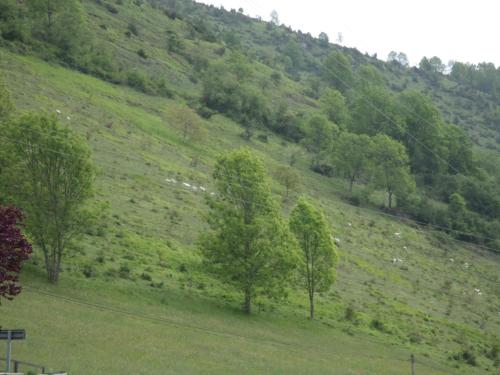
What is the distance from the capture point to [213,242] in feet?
155

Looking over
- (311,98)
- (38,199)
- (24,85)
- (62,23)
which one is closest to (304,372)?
(38,199)

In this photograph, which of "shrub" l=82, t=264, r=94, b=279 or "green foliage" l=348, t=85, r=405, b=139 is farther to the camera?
"green foliage" l=348, t=85, r=405, b=139

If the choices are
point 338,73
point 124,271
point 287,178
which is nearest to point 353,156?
point 287,178

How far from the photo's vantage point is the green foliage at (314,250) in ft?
167

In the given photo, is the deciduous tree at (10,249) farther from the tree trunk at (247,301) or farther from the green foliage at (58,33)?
the green foliage at (58,33)

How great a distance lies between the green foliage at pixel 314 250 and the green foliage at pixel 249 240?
365 centimetres

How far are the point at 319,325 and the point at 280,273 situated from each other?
16.0 feet

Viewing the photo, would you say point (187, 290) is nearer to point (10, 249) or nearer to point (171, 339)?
point (171, 339)

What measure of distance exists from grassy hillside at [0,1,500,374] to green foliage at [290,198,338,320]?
104 inches

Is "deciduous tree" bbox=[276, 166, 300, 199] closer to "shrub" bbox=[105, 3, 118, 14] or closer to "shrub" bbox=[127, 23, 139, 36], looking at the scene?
"shrub" bbox=[127, 23, 139, 36]

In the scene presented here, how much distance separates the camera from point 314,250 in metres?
51.8

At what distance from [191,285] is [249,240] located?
5.45m

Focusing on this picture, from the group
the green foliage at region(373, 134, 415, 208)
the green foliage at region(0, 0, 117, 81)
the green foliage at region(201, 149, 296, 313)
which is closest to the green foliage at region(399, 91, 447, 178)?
the green foliage at region(373, 134, 415, 208)

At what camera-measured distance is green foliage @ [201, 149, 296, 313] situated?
4641cm
